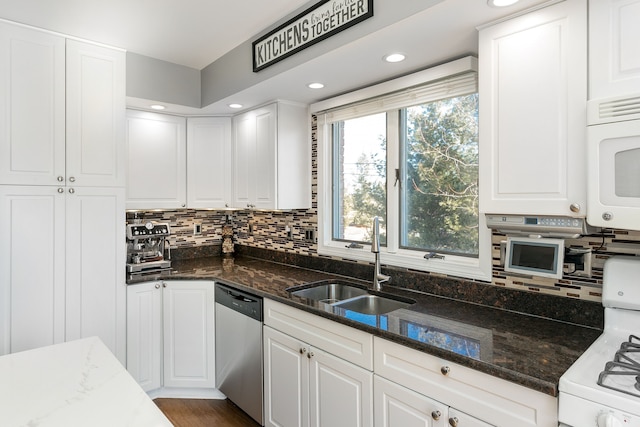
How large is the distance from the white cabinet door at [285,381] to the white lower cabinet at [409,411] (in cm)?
49

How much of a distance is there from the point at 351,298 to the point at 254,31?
1.80 meters

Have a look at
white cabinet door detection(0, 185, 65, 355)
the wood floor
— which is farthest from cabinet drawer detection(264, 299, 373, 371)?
white cabinet door detection(0, 185, 65, 355)

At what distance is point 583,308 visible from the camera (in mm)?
1620

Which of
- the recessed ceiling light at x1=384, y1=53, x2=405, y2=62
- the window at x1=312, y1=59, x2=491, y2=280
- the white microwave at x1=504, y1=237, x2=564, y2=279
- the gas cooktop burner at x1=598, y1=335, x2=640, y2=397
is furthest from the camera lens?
the window at x1=312, y1=59, x2=491, y2=280

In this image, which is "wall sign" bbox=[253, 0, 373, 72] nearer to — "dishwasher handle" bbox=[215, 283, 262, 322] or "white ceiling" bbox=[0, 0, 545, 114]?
"white ceiling" bbox=[0, 0, 545, 114]

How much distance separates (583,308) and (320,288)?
146cm

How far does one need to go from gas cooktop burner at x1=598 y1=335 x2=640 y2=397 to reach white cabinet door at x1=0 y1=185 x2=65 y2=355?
273 centimetres

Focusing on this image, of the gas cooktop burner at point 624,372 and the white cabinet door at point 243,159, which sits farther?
the white cabinet door at point 243,159

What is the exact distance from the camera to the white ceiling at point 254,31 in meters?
1.66

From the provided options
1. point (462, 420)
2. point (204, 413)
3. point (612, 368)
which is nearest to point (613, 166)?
point (612, 368)

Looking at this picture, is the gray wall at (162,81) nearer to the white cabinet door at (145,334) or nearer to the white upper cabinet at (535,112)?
the white cabinet door at (145,334)

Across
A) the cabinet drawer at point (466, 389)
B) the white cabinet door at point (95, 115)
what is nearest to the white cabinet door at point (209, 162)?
the white cabinet door at point (95, 115)

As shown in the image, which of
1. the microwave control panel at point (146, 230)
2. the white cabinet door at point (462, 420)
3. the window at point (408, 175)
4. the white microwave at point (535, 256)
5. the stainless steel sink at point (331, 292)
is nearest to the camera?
the white cabinet door at point (462, 420)

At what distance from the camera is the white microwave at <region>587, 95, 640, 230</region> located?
1.24 m
